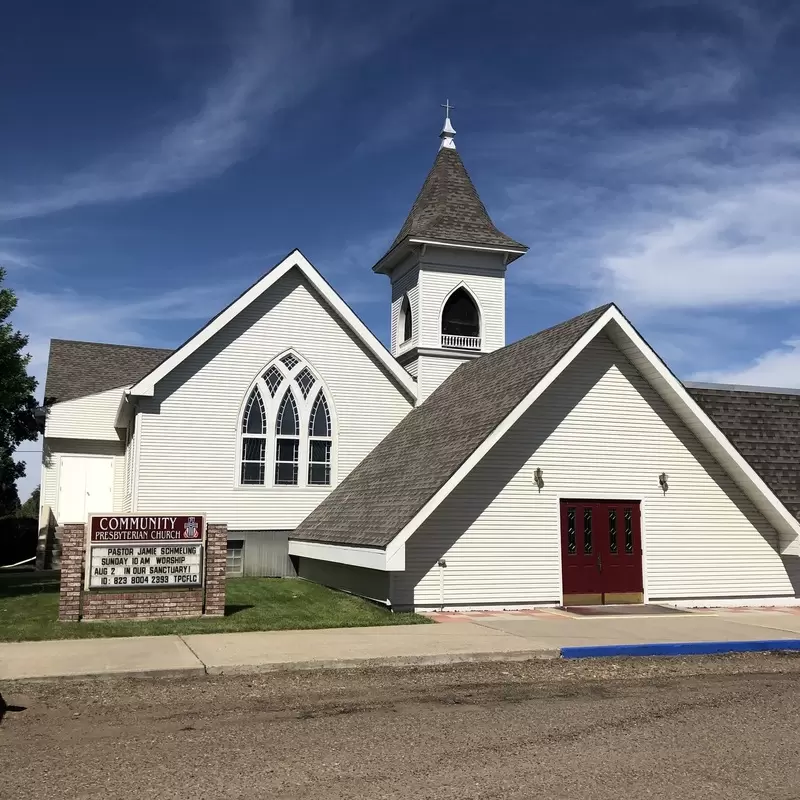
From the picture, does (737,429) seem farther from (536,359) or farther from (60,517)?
(60,517)

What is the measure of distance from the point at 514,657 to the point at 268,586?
8840 millimetres

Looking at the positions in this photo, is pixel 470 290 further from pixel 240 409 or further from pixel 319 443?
pixel 240 409

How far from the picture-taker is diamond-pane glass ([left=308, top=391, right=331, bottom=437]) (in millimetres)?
22047

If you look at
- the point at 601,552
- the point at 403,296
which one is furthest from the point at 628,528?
the point at 403,296

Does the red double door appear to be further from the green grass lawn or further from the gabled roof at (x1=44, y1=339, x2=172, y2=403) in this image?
the gabled roof at (x1=44, y1=339, x2=172, y2=403)

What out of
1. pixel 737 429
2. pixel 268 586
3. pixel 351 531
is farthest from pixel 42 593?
pixel 737 429

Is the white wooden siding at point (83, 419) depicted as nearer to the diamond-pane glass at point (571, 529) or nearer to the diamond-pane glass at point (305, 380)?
the diamond-pane glass at point (305, 380)

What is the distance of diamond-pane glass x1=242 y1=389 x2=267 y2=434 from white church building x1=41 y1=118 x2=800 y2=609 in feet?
0.18

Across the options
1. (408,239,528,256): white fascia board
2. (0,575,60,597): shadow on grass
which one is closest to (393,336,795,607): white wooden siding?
(0,575,60,597): shadow on grass

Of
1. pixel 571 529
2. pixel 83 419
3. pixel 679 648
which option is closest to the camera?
pixel 679 648

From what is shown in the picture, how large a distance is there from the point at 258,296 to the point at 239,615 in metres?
9.59

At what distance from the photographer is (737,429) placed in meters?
19.5

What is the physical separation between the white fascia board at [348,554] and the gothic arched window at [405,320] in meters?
7.99

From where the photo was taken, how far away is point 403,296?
2630 cm
